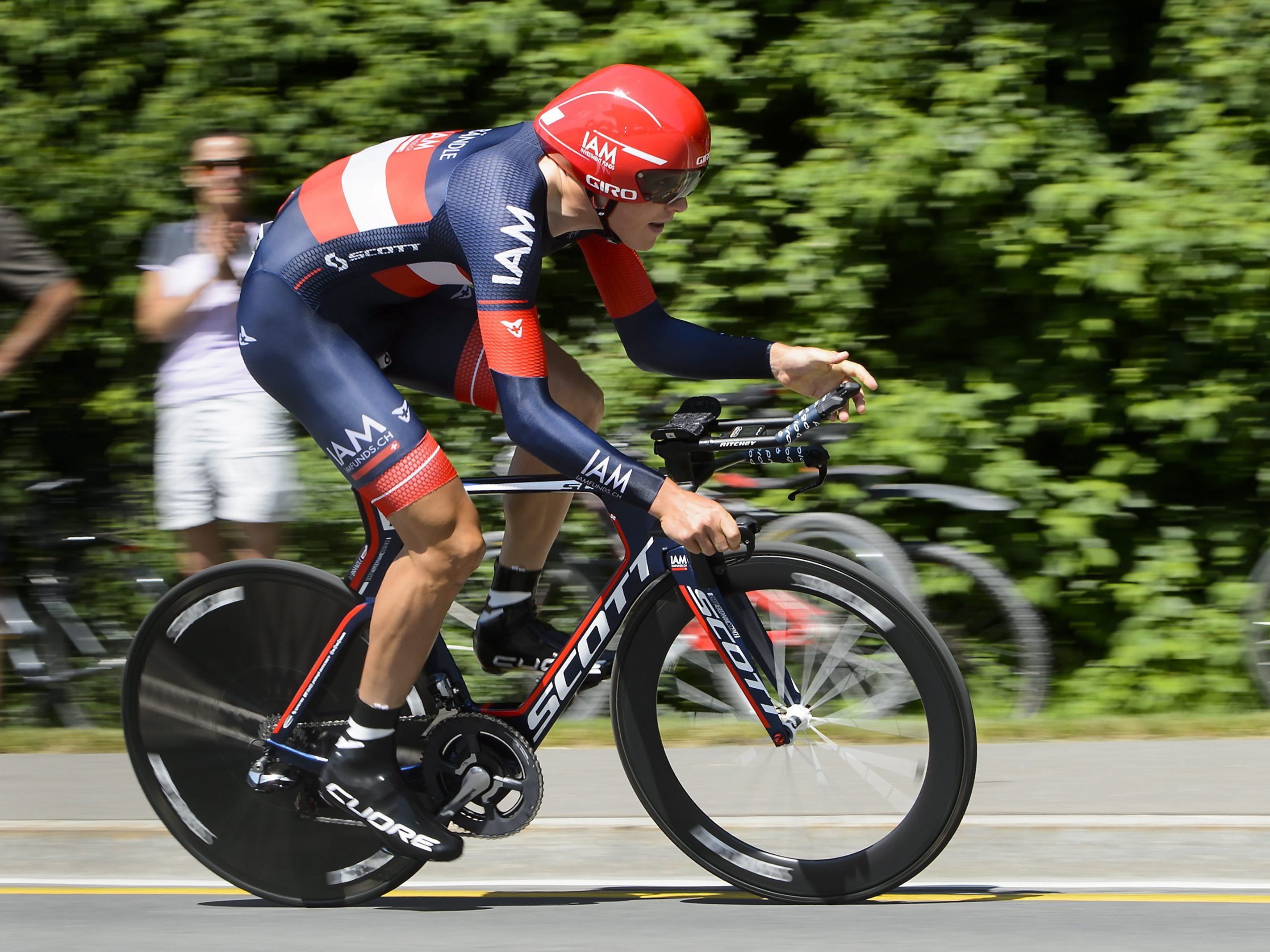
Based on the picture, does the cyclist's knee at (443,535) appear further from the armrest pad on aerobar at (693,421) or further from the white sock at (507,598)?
the armrest pad on aerobar at (693,421)

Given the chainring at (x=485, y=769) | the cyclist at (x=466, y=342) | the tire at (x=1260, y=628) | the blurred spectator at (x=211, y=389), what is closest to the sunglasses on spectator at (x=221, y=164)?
the blurred spectator at (x=211, y=389)

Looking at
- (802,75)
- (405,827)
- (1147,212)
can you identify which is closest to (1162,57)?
(1147,212)

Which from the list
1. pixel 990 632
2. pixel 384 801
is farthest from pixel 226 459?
pixel 990 632

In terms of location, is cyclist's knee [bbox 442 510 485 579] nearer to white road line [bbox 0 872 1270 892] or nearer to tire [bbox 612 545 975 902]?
tire [bbox 612 545 975 902]

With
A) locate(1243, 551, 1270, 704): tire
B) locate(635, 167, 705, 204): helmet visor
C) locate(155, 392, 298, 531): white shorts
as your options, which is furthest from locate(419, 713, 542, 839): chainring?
locate(1243, 551, 1270, 704): tire

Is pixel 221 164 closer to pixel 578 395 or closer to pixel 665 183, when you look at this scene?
pixel 578 395

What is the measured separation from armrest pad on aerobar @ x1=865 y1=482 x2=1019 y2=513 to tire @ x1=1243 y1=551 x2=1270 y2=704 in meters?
1.12

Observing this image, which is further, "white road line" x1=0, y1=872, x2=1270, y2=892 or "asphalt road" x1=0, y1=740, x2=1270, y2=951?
"white road line" x1=0, y1=872, x2=1270, y2=892

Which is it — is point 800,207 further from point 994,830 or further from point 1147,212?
point 994,830

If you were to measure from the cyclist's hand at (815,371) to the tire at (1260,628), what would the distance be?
389cm

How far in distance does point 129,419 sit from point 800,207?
3.35 m

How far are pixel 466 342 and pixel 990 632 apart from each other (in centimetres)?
373

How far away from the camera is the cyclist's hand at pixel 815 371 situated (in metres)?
3.95

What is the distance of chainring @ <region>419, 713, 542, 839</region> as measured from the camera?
4.00m
